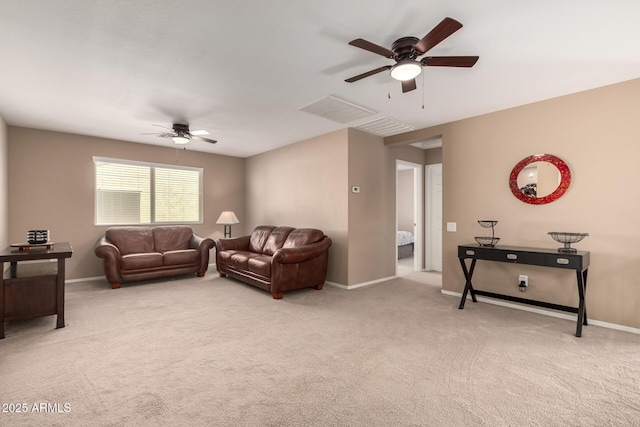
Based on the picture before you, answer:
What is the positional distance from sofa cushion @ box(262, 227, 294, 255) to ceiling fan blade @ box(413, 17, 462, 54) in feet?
12.2

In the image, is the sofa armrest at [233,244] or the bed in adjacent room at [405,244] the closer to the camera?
the sofa armrest at [233,244]

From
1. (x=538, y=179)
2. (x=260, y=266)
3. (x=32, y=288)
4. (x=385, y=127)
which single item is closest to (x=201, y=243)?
(x=260, y=266)

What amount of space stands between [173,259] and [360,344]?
387 cm

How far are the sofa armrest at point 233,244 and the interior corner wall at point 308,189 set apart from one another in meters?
0.80

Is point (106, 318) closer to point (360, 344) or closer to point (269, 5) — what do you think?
point (360, 344)

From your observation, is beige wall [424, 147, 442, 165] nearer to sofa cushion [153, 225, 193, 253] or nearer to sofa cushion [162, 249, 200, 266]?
sofa cushion [162, 249, 200, 266]

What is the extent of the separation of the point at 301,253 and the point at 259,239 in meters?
1.62

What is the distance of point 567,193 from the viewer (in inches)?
139

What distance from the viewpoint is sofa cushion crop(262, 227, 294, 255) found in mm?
5289

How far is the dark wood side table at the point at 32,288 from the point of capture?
2969 mm

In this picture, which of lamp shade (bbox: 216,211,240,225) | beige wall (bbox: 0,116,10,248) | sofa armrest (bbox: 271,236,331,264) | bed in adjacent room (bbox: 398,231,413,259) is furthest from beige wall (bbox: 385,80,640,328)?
beige wall (bbox: 0,116,10,248)

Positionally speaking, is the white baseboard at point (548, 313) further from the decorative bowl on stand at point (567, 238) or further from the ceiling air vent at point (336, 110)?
the ceiling air vent at point (336, 110)


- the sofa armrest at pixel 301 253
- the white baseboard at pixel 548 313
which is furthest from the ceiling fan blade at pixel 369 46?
the white baseboard at pixel 548 313

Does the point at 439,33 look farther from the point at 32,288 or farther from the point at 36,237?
the point at 36,237
